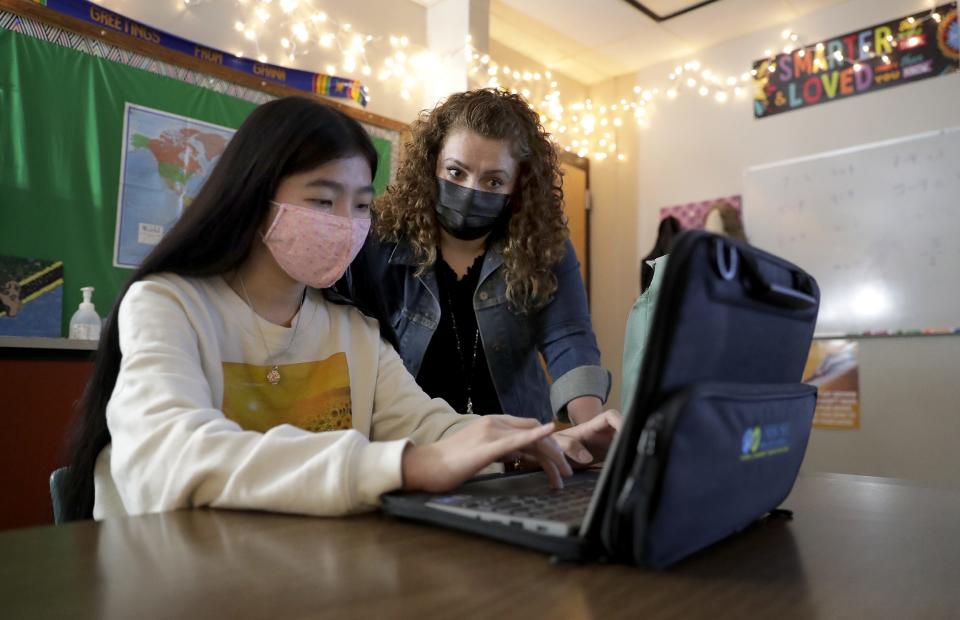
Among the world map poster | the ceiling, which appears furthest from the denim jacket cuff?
the ceiling

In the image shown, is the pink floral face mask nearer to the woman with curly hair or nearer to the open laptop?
the woman with curly hair

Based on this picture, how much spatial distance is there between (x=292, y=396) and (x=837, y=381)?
3.14 metres

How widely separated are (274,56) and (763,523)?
2915 mm

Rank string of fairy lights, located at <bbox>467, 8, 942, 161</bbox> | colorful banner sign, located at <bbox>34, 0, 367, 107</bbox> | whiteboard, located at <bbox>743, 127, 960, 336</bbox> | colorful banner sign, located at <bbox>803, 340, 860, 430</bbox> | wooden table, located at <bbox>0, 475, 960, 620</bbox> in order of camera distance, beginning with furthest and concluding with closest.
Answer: string of fairy lights, located at <bbox>467, 8, 942, 161</bbox>, colorful banner sign, located at <bbox>803, 340, 860, 430</bbox>, whiteboard, located at <bbox>743, 127, 960, 336</bbox>, colorful banner sign, located at <bbox>34, 0, 367, 107</bbox>, wooden table, located at <bbox>0, 475, 960, 620</bbox>

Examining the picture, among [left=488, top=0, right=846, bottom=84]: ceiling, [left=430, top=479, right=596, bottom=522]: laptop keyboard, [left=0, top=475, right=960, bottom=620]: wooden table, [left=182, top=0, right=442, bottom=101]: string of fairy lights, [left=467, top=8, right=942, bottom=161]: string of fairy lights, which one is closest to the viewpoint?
[left=0, top=475, right=960, bottom=620]: wooden table

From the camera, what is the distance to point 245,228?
0.94 m

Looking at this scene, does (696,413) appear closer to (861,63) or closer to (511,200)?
(511,200)

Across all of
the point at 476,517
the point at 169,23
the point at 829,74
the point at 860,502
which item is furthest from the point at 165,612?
the point at 829,74

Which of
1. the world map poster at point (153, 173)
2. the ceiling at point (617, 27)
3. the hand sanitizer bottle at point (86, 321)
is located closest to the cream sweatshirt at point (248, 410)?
the hand sanitizer bottle at point (86, 321)

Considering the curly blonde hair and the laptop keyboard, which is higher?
the curly blonde hair

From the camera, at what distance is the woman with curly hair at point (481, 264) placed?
1.35 metres

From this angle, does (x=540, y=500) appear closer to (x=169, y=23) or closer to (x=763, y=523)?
(x=763, y=523)

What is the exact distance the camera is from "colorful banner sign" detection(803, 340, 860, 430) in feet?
10.6

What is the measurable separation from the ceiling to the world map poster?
1.55 meters
